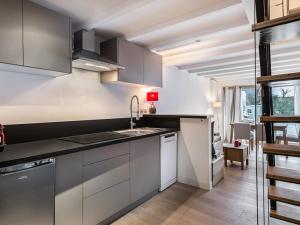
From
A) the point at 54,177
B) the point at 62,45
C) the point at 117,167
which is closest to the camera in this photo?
the point at 54,177

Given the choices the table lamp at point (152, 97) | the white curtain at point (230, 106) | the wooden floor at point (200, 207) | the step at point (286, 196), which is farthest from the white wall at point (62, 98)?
the white curtain at point (230, 106)

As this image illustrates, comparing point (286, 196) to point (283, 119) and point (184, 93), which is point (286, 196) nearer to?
point (283, 119)

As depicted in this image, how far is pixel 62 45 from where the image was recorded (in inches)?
76.4

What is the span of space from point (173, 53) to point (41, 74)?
249 cm

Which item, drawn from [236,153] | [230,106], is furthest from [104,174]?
[230,106]

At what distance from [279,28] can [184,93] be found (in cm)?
388

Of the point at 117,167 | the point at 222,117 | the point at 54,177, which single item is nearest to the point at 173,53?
the point at 117,167

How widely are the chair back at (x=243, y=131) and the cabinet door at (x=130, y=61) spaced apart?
3.63 m

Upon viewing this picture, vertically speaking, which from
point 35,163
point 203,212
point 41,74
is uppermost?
point 41,74

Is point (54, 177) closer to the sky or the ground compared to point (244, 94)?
closer to the ground

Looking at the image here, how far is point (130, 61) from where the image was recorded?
280 centimetres

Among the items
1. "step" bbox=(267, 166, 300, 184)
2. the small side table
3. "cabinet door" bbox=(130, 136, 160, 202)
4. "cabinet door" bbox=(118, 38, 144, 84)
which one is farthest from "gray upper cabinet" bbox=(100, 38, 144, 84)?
the small side table

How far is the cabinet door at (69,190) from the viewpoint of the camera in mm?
1558

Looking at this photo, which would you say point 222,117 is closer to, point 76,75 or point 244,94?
point 244,94
